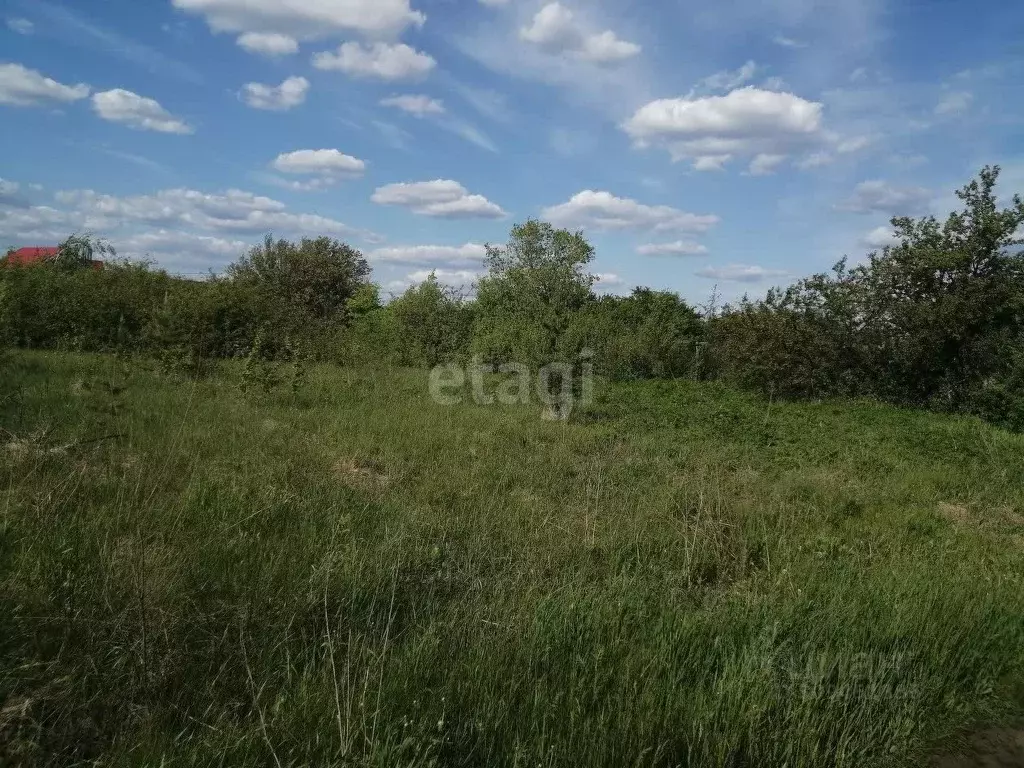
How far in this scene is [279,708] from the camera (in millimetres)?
2410

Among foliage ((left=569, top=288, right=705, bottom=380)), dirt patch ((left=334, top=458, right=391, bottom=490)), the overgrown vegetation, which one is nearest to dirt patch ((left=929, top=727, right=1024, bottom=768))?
the overgrown vegetation

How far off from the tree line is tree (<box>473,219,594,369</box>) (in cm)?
5

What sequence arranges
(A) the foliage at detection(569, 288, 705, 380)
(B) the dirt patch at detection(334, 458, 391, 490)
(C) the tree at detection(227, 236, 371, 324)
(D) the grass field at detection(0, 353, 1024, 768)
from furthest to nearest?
(C) the tree at detection(227, 236, 371, 324)
(A) the foliage at detection(569, 288, 705, 380)
(B) the dirt patch at detection(334, 458, 391, 490)
(D) the grass field at detection(0, 353, 1024, 768)

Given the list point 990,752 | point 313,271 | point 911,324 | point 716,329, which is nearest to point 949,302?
point 911,324

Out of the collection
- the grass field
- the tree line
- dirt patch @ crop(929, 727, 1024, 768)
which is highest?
the tree line

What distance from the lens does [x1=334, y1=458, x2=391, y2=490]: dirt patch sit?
589 cm

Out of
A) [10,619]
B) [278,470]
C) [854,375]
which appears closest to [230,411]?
[278,470]

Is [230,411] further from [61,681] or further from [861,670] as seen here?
[861,670]

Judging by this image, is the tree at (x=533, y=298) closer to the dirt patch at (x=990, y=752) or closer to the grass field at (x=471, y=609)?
the grass field at (x=471, y=609)

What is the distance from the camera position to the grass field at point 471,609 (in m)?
2.50

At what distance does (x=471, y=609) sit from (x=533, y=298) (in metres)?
11.3

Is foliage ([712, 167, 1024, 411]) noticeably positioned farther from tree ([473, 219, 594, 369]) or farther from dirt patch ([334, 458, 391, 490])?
dirt patch ([334, 458, 391, 490])

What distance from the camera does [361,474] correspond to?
629cm

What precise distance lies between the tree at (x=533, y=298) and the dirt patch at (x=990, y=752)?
7.96m
